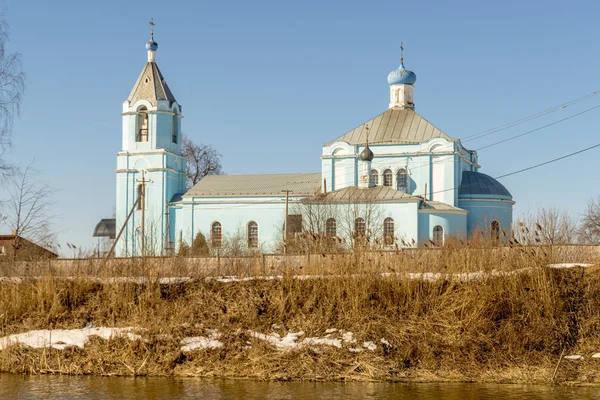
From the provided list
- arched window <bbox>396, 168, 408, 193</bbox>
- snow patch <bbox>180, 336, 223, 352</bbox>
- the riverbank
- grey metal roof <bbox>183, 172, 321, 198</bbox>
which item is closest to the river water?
the riverbank

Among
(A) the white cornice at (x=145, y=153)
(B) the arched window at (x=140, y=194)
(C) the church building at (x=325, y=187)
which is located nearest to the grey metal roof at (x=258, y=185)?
(C) the church building at (x=325, y=187)

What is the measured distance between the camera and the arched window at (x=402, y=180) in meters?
44.6

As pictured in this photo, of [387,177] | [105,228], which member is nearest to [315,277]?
[387,177]

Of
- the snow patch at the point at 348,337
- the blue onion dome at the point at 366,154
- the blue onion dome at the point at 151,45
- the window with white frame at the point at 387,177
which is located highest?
the blue onion dome at the point at 151,45

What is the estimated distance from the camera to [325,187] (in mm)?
44969

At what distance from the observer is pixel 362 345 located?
42.6ft

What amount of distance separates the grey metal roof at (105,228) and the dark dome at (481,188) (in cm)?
2272

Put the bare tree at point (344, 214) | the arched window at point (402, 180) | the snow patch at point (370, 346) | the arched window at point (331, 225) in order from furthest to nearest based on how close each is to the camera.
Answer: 1. the arched window at point (402, 180)
2. the arched window at point (331, 225)
3. the bare tree at point (344, 214)
4. the snow patch at point (370, 346)

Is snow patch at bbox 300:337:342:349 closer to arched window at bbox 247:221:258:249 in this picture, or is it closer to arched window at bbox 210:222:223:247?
arched window at bbox 247:221:258:249

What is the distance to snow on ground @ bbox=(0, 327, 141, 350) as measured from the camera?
1357 centimetres

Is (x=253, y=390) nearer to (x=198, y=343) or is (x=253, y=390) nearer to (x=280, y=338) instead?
(x=280, y=338)

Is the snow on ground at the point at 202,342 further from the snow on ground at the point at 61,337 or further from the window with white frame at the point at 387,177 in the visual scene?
the window with white frame at the point at 387,177

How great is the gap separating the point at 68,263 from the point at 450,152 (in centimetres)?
2960

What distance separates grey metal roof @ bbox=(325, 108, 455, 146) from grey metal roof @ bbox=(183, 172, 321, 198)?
2565 mm
